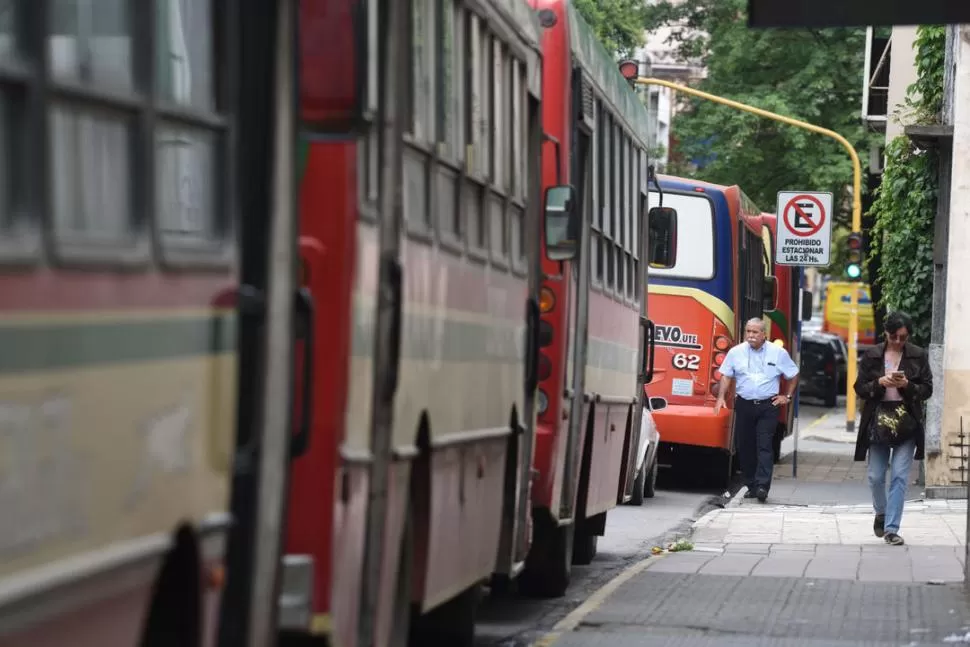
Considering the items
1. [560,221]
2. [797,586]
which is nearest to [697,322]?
[797,586]

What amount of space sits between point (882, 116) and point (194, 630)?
35838mm

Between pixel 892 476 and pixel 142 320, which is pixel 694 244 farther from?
pixel 142 320

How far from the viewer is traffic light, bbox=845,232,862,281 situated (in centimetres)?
3158

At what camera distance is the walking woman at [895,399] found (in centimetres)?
1606

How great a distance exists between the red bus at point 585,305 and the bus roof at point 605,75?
11mm

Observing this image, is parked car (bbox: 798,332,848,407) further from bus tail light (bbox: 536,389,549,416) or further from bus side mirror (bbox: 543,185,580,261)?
bus side mirror (bbox: 543,185,580,261)

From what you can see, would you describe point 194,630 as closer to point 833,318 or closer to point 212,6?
point 212,6

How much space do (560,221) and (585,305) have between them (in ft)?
5.23

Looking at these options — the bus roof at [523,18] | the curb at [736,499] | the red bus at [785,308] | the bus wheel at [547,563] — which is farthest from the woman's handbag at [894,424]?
the red bus at [785,308]

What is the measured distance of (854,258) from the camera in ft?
104

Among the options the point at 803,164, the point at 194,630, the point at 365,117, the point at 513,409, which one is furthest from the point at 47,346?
the point at 803,164

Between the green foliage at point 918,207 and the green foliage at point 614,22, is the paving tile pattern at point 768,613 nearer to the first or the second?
the green foliage at point 918,207

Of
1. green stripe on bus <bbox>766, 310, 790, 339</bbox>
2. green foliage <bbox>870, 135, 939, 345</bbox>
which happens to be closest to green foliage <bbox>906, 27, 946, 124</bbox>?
green foliage <bbox>870, 135, 939, 345</bbox>

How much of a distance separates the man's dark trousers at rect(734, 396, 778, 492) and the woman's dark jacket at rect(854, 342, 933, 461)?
480cm
